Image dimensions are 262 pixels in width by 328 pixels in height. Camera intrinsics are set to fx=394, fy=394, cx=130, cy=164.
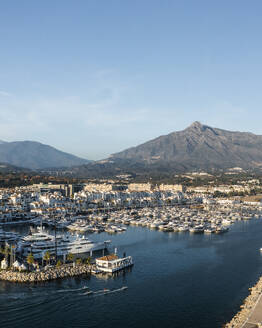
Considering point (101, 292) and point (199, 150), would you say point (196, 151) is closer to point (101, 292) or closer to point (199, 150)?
point (199, 150)

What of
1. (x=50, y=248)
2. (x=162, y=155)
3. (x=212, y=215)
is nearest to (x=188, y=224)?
(x=212, y=215)

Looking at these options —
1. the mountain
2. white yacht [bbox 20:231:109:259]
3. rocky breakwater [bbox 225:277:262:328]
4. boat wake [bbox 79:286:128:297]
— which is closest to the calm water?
boat wake [bbox 79:286:128:297]

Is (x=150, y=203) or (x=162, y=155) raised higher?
(x=162, y=155)

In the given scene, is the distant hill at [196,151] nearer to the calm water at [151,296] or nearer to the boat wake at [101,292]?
the calm water at [151,296]

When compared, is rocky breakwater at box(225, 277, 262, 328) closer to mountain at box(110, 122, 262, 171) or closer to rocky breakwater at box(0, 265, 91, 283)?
rocky breakwater at box(0, 265, 91, 283)

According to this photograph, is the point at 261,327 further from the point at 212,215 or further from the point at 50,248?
the point at 212,215

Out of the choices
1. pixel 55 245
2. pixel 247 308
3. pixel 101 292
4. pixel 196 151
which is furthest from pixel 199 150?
pixel 247 308
